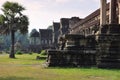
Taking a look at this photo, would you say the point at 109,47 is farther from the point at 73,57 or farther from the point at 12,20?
the point at 12,20

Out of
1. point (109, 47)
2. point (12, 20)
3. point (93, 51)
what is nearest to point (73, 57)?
point (93, 51)

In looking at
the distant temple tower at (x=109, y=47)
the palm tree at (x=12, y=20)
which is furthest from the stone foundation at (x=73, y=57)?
the palm tree at (x=12, y=20)

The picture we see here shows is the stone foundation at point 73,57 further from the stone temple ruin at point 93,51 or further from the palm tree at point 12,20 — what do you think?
the palm tree at point 12,20

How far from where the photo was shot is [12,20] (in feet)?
190

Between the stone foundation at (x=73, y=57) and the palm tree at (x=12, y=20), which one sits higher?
the palm tree at (x=12, y=20)

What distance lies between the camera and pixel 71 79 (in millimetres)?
16859

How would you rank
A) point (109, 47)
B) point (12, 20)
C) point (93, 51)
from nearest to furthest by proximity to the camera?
point (109, 47) → point (93, 51) → point (12, 20)

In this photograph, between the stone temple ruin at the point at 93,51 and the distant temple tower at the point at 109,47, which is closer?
the distant temple tower at the point at 109,47

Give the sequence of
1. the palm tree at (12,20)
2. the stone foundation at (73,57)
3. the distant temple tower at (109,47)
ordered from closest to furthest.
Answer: the distant temple tower at (109,47) < the stone foundation at (73,57) < the palm tree at (12,20)

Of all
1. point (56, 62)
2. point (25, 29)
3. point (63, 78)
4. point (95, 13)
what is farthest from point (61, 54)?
point (95, 13)

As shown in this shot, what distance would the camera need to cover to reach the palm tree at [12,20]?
57.7 metres

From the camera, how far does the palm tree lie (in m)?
57.7

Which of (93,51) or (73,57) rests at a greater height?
(93,51)

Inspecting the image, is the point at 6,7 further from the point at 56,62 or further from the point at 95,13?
the point at 56,62
